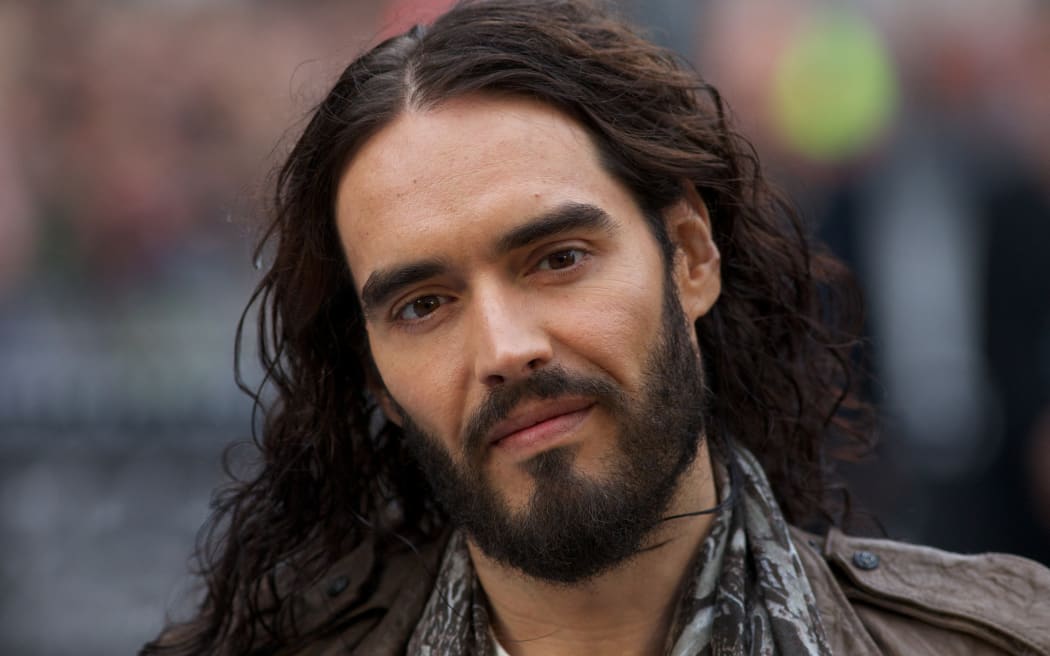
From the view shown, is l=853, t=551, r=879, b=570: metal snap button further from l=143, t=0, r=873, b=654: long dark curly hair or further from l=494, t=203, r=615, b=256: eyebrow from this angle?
l=494, t=203, r=615, b=256: eyebrow

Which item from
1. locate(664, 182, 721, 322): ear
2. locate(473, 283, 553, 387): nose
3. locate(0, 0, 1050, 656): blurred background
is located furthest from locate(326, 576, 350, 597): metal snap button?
locate(0, 0, 1050, 656): blurred background

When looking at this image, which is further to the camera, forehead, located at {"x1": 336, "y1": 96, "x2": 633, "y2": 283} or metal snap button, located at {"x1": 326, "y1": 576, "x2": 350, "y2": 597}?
metal snap button, located at {"x1": 326, "y1": 576, "x2": 350, "y2": 597}

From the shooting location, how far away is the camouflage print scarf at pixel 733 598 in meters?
2.78

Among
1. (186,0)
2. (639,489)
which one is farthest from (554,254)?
(186,0)

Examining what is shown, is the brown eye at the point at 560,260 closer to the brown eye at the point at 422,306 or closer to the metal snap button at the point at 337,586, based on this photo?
the brown eye at the point at 422,306

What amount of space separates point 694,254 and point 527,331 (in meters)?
0.61

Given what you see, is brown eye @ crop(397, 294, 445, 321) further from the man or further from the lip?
the lip

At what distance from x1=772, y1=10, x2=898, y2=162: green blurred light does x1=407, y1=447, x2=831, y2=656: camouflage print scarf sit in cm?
294

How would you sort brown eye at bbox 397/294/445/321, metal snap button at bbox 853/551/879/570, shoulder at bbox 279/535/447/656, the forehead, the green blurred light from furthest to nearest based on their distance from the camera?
the green blurred light < shoulder at bbox 279/535/447/656 < metal snap button at bbox 853/551/879/570 < brown eye at bbox 397/294/445/321 < the forehead

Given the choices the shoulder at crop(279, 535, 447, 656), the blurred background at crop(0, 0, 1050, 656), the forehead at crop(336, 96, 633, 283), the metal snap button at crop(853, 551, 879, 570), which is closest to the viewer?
the forehead at crop(336, 96, 633, 283)

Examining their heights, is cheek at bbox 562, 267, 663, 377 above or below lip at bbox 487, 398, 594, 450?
above

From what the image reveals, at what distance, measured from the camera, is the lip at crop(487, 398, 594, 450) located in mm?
2707

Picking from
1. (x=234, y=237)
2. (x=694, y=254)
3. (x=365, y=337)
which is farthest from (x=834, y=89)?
(x=365, y=337)

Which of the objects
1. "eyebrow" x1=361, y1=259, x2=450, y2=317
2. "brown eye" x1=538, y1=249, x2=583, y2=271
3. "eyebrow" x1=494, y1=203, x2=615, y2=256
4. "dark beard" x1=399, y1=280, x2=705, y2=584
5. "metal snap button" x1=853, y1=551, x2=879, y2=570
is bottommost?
"metal snap button" x1=853, y1=551, x2=879, y2=570
